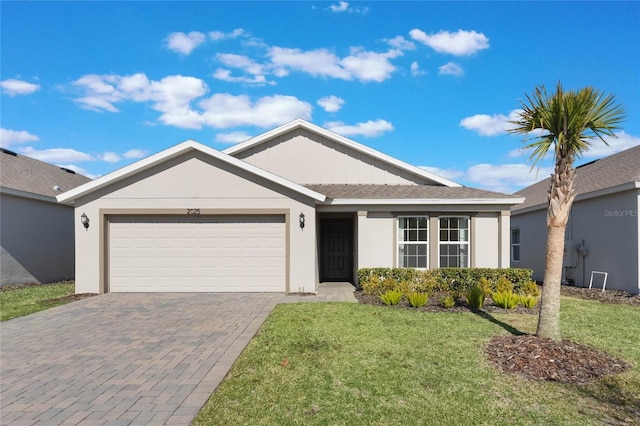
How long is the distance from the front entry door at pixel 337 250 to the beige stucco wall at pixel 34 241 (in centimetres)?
1145

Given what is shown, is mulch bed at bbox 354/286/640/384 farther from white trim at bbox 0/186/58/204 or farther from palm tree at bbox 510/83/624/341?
white trim at bbox 0/186/58/204

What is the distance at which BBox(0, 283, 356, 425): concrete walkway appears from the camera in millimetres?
4328

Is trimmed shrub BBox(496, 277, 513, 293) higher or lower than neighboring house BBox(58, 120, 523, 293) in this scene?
lower

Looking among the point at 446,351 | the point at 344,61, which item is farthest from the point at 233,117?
the point at 446,351

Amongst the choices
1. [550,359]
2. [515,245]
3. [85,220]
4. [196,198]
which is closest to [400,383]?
[550,359]

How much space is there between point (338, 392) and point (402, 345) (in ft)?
7.45

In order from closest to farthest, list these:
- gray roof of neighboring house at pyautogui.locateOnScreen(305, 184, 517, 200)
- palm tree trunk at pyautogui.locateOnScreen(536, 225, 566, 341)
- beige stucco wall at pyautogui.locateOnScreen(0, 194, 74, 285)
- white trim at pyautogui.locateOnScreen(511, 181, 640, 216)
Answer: palm tree trunk at pyautogui.locateOnScreen(536, 225, 566, 341)
white trim at pyautogui.locateOnScreen(511, 181, 640, 216)
gray roof of neighboring house at pyautogui.locateOnScreen(305, 184, 517, 200)
beige stucco wall at pyautogui.locateOnScreen(0, 194, 74, 285)

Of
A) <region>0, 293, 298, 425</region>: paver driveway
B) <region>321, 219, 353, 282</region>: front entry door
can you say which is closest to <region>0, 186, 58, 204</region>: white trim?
<region>0, 293, 298, 425</region>: paver driveway

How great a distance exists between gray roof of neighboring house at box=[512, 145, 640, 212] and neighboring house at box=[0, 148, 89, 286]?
1845 centimetres

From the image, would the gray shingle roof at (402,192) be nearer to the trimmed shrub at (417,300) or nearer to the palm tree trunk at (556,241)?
the trimmed shrub at (417,300)

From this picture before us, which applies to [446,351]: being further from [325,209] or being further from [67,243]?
[67,243]

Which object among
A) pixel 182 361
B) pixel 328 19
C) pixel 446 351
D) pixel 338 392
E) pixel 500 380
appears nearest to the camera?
pixel 338 392

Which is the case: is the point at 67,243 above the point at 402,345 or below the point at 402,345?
above

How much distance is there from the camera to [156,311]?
9594 millimetres
